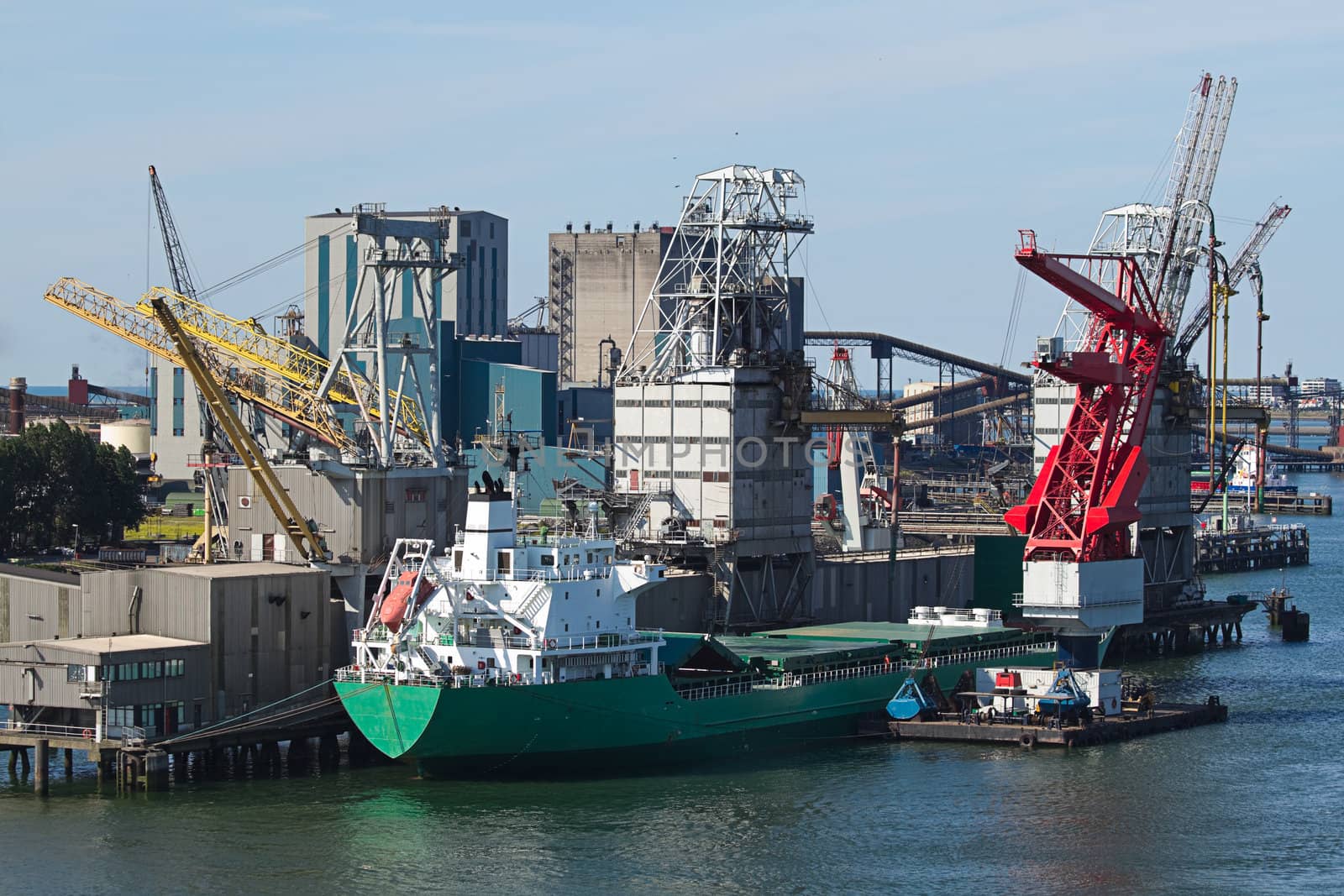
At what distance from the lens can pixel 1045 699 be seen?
214 ft

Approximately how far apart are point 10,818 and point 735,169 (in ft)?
121

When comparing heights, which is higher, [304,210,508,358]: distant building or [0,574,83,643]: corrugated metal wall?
[304,210,508,358]: distant building

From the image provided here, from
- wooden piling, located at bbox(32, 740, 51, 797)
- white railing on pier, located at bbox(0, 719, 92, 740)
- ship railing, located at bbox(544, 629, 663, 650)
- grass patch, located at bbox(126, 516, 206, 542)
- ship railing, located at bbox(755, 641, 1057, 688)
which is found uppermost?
grass patch, located at bbox(126, 516, 206, 542)

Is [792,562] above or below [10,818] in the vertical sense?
above

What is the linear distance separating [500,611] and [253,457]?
12.3m

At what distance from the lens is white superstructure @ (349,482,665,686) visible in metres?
58.1

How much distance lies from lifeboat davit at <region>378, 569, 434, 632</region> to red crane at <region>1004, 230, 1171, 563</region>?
27607mm

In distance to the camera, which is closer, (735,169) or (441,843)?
(441,843)

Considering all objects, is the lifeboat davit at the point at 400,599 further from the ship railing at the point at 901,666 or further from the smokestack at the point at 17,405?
the smokestack at the point at 17,405

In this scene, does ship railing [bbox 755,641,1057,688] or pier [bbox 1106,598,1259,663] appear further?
pier [bbox 1106,598,1259,663]

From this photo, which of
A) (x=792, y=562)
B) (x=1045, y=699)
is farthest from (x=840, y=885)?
(x=792, y=562)

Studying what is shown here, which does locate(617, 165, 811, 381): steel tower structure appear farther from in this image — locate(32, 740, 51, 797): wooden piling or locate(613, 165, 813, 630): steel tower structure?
locate(32, 740, 51, 797): wooden piling

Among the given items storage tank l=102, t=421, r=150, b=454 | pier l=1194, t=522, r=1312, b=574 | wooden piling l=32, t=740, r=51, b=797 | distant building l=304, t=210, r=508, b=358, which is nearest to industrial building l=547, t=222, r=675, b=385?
distant building l=304, t=210, r=508, b=358

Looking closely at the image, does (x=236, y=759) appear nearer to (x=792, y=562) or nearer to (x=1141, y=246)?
(x=792, y=562)
